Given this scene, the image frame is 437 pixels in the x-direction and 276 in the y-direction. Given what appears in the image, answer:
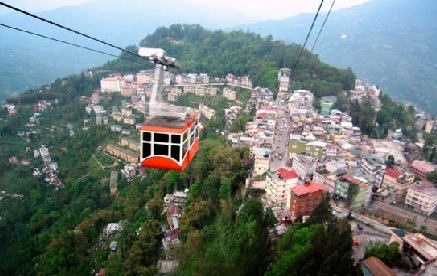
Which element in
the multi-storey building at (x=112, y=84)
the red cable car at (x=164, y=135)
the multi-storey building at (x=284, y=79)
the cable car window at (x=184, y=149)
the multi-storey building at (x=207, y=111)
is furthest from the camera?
the multi-storey building at (x=112, y=84)

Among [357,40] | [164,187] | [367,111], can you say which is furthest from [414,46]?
[164,187]

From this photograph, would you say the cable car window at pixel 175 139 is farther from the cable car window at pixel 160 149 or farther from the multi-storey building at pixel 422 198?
the multi-storey building at pixel 422 198

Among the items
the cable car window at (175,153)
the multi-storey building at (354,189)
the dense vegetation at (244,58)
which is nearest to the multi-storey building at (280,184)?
the multi-storey building at (354,189)

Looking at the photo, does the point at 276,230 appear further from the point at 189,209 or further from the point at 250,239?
the point at 189,209

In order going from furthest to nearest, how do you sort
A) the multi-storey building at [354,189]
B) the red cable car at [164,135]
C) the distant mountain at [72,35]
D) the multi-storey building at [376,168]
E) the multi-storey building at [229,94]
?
1. the distant mountain at [72,35]
2. the multi-storey building at [229,94]
3. the multi-storey building at [376,168]
4. the multi-storey building at [354,189]
5. the red cable car at [164,135]

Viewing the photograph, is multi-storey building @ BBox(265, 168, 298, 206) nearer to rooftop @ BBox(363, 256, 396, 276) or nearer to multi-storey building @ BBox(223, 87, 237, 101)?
rooftop @ BBox(363, 256, 396, 276)

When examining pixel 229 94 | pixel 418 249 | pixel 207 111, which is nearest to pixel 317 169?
pixel 418 249

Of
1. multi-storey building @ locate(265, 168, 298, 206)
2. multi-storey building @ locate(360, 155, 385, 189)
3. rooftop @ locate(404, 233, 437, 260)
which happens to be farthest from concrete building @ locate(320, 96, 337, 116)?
rooftop @ locate(404, 233, 437, 260)
